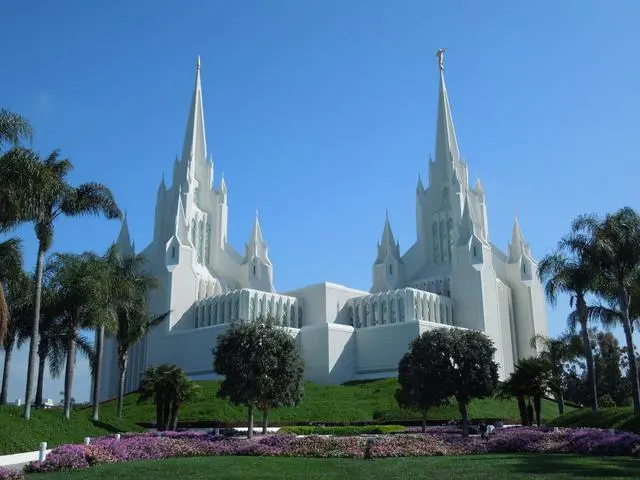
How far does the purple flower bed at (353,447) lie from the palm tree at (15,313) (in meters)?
11.3

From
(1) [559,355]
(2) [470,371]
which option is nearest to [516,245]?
(1) [559,355]

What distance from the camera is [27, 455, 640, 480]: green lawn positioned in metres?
13.2

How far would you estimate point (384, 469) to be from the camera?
1477 cm

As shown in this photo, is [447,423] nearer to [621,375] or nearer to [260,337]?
[260,337]

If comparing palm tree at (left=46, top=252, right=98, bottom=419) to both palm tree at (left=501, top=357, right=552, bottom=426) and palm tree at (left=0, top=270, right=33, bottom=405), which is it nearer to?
palm tree at (left=0, top=270, right=33, bottom=405)

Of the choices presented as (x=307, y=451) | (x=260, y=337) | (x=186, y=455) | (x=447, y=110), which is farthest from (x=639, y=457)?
(x=447, y=110)

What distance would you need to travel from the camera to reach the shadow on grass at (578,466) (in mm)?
12789

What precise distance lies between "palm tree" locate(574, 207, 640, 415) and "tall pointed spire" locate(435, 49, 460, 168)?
41.8 metres

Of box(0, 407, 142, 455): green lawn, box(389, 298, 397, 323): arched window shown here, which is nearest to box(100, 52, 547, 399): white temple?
box(389, 298, 397, 323): arched window

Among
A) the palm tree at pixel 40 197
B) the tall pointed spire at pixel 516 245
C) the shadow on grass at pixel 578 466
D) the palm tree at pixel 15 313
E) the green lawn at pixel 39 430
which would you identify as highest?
the tall pointed spire at pixel 516 245

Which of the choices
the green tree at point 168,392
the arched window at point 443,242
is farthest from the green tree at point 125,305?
the arched window at point 443,242

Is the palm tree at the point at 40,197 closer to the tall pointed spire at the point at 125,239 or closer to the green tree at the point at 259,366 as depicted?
the green tree at the point at 259,366

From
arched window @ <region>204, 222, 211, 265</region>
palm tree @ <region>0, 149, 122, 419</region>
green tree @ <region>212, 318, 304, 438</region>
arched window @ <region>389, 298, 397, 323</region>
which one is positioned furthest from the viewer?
arched window @ <region>204, 222, 211, 265</region>

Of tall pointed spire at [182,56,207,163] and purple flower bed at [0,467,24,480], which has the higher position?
tall pointed spire at [182,56,207,163]
